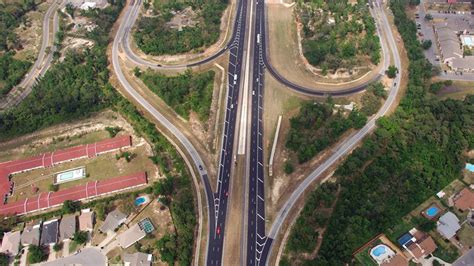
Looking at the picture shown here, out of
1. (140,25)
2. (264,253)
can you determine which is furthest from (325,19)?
(264,253)

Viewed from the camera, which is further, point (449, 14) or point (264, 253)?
point (449, 14)

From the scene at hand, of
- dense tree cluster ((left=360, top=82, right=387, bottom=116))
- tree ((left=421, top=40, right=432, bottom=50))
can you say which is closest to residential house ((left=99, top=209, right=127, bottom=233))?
dense tree cluster ((left=360, top=82, right=387, bottom=116))

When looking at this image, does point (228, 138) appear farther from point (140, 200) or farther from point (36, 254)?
point (36, 254)

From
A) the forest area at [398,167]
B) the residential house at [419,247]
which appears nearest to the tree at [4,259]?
the forest area at [398,167]

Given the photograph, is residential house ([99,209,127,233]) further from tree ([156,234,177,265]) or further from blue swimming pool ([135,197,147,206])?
tree ([156,234,177,265])

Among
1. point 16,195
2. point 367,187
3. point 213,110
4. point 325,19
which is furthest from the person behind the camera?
point 325,19

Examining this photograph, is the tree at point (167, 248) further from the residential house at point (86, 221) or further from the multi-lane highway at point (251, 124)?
the residential house at point (86, 221)

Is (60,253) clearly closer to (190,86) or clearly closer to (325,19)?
(190,86)
